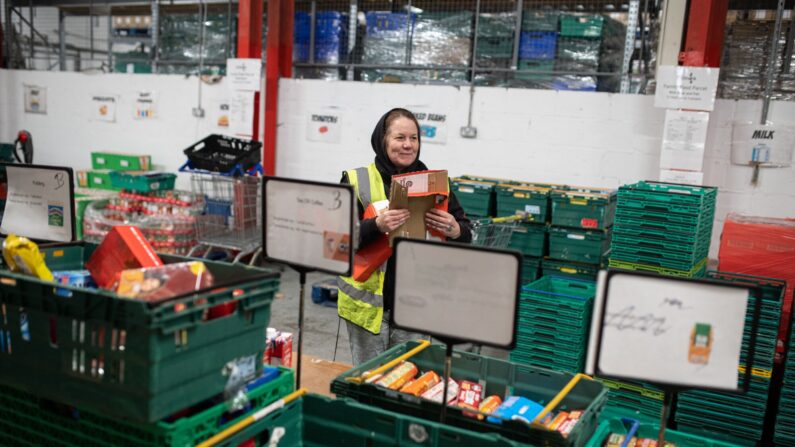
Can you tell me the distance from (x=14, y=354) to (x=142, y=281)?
443mm

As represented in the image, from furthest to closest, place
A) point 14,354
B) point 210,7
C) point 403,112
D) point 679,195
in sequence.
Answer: point 210,7 < point 679,195 < point 403,112 < point 14,354

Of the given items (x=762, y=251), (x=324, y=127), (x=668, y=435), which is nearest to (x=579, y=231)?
(x=762, y=251)

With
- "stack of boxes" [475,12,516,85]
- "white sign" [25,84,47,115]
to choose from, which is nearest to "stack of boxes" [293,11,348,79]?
"stack of boxes" [475,12,516,85]

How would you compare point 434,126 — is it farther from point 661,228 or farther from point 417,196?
point 417,196

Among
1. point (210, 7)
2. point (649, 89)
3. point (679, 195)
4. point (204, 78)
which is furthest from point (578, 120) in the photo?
point (210, 7)

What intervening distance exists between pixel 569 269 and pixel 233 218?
3.39 m

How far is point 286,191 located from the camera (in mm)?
2037

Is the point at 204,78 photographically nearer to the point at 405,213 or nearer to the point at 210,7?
the point at 210,7

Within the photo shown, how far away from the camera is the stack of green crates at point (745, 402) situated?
3.79 metres

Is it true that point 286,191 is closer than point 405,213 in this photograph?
Yes

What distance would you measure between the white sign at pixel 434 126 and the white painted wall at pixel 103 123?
2.77 metres

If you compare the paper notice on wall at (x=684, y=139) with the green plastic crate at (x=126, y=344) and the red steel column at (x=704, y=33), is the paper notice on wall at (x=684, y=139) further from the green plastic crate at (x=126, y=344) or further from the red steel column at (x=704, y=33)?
the green plastic crate at (x=126, y=344)

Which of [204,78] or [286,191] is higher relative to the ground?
[204,78]

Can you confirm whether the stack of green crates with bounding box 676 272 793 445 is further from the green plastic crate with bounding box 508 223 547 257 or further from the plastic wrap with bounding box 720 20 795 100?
the plastic wrap with bounding box 720 20 795 100
